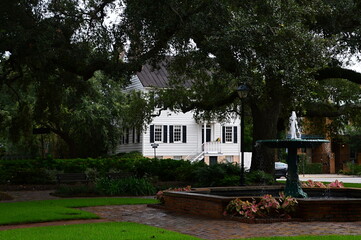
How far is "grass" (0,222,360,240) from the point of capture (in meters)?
9.80

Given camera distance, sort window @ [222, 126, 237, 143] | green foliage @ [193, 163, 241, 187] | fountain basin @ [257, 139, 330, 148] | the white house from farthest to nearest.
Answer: window @ [222, 126, 237, 143] < the white house < green foliage @ [193, 163, 241, 187] < fountain basin @ [257, 139, 330, 148]

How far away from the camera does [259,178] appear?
24.5 metres

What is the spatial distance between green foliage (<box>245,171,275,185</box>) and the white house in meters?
22.2

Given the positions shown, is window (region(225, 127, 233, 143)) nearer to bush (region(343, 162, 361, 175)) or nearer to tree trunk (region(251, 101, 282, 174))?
bush (region(343, 162, 361, 175))

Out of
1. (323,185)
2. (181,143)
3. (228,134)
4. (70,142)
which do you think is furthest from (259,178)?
(228,134)

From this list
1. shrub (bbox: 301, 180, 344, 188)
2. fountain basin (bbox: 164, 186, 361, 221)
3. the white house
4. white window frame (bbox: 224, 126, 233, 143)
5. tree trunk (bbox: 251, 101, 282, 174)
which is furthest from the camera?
white window frame (bbox: 224, 126, 233, 143)

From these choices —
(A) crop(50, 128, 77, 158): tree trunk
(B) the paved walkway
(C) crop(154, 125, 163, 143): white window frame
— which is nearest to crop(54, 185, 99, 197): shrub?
(B) the paved walkway

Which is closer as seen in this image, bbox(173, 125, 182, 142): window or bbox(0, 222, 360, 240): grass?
bbox(0, 222, 360, 240): grass

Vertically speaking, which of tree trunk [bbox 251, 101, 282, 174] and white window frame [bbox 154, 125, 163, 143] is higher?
white window frame [bbox 154, 125, 163, 143]

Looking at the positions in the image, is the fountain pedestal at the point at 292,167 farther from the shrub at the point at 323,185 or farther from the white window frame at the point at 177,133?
the white window frame at the point at 177,133

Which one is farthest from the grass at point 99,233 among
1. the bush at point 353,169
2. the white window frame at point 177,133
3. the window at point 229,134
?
the bush at point 353,169

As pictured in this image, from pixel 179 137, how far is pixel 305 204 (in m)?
36.0

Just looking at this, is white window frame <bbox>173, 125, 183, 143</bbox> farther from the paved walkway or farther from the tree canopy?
the paved walkway

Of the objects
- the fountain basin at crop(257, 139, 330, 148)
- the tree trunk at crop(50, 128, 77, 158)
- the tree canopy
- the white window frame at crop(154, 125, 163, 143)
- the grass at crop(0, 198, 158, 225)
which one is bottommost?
the grass at crop(0, 198, 158, 225)
